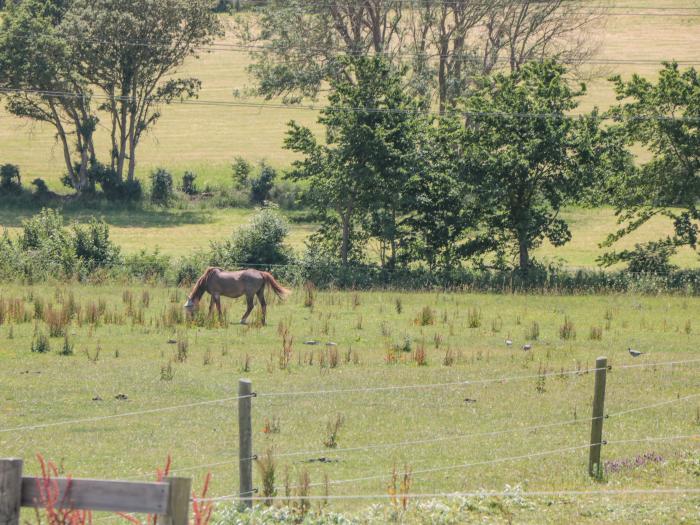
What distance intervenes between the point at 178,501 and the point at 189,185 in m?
61.2

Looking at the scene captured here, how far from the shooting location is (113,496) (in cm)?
627

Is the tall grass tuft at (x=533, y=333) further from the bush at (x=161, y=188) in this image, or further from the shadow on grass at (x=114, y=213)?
the bush at (x=161, y=188)

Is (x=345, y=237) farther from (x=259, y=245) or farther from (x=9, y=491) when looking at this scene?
(x=9, y=491)

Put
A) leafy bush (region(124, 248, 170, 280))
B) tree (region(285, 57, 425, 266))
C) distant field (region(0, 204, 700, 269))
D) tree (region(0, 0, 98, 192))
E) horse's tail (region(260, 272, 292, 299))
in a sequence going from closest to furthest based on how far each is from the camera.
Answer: horse's tail (region(260, 272, 292, 299)), leafy bush (region(124, 248, 170, 280)), tree (region(285, 57, 425, 266)), distant field (region(0, 204, 700, 269)), tree (region(0, 0, 98, 192))

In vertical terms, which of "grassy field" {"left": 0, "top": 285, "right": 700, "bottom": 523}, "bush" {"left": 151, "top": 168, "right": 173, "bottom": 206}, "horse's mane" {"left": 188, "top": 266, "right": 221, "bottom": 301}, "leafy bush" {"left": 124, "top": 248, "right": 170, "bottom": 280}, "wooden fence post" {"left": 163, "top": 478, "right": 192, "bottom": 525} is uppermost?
"bush" {"left": 151, "top": 168, "right": 173, "bottom": 206}

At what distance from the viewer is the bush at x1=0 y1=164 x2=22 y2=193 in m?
63.8

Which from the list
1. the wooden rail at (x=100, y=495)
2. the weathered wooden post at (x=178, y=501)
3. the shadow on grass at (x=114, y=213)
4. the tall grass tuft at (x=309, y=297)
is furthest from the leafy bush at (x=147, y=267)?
the weathered wooden post at (x=178, y=501)

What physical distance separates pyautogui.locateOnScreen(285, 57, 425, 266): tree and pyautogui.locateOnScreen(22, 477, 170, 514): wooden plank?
105 ft

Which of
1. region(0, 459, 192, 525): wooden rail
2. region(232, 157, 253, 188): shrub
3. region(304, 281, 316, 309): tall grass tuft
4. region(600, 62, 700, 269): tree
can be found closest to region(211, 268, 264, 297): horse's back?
region(304, 281, 316, 309): tall grass tuft

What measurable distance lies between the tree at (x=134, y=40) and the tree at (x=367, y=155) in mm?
22817

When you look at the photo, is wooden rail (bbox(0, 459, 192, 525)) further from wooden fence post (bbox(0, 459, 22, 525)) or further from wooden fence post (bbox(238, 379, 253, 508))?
wooden fence post (bbox(238, 379, 253, 508))

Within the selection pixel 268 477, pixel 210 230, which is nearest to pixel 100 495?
pixel 268 477

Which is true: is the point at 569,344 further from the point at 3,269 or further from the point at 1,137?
the point at 1,137

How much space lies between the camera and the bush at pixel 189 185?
6619 cm
